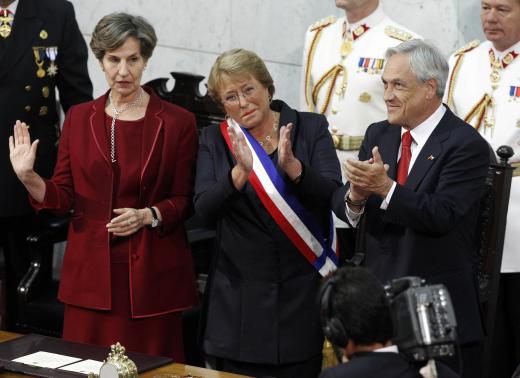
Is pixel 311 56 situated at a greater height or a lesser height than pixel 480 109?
greater

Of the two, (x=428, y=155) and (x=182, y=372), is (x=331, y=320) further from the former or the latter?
(x=428, y=155)

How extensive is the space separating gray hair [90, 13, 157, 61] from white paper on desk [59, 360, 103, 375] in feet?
3.50

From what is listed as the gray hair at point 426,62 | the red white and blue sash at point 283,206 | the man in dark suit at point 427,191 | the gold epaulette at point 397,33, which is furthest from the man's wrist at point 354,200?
the gold epaulette at point 397,33

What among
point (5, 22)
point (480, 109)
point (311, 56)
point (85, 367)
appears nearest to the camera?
point (85, 367)

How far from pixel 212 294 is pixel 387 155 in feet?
2.28

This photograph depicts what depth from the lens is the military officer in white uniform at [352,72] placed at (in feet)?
15.0

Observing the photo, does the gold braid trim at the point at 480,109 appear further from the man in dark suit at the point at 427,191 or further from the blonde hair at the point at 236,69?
the blonde hair at the point at 236,69

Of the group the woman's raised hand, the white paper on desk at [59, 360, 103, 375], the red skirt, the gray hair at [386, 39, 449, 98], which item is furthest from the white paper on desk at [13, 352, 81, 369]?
the gray hair at [386, 39, 449, 98]

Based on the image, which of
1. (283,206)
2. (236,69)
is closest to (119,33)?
(236,69)

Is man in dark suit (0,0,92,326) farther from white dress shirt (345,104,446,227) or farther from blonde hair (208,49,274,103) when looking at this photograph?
white dress shirt (345,104,446,227)

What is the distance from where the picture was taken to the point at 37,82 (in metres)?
4.34

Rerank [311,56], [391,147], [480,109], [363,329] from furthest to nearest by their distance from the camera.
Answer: [311,56], [480,109], [391,147], [363,329]

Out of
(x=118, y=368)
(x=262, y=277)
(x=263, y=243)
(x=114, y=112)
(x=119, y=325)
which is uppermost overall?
(x=114, y=112)

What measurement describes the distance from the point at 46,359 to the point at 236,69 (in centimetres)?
102
